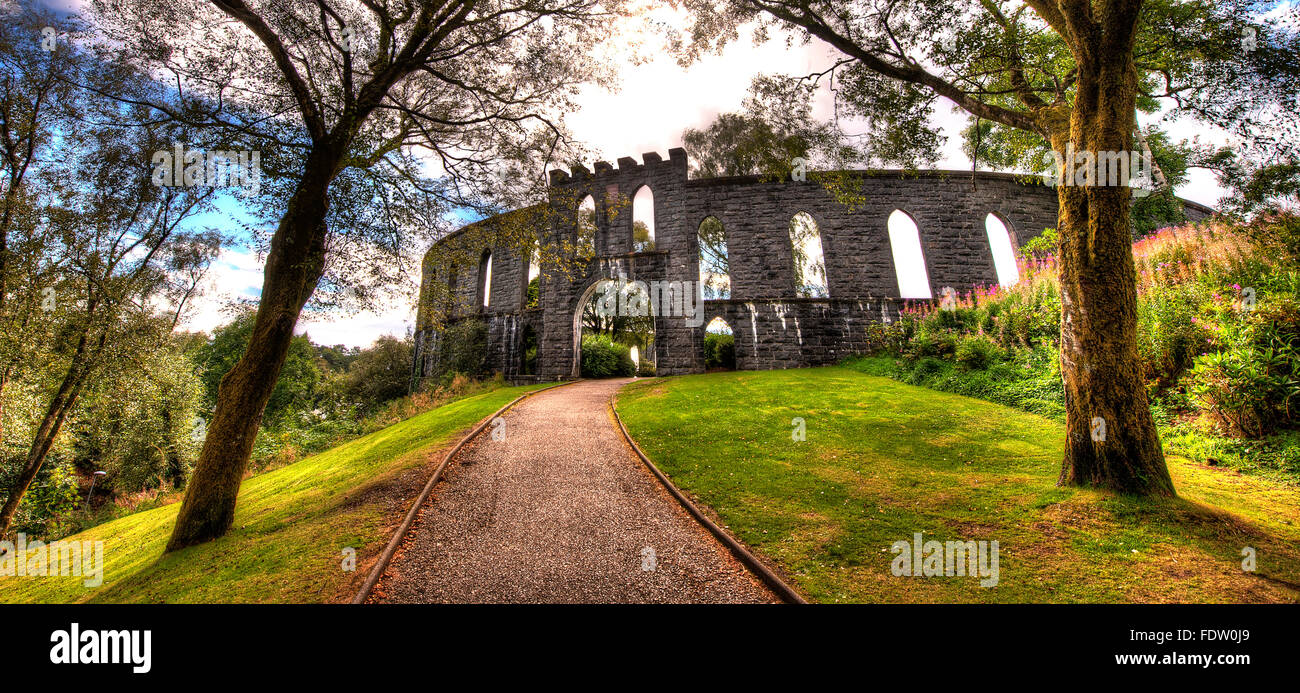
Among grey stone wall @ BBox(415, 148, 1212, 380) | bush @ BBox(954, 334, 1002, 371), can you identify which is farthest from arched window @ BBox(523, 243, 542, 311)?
bush @ BBox(954, 334, 1002, 371)

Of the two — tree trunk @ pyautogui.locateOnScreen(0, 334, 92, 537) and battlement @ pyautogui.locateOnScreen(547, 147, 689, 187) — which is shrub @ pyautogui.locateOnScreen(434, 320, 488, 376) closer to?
battlement @ pyautogui.locateOnScreen(547, 147, 689, 187)

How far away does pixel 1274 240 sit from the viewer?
714cm

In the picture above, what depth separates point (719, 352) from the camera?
70.6 ft

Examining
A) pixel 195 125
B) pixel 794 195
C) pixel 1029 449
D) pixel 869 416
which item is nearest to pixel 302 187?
pixel 195 125

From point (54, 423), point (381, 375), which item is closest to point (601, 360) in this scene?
point (381, 375)

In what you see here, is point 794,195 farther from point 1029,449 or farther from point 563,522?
point 563,522

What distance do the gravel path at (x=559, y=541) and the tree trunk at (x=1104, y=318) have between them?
13.9 feet

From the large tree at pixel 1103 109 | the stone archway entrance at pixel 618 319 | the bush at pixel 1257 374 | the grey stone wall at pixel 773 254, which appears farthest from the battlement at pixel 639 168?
the bush at pixel 1257 374

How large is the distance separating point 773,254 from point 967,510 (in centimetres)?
1559

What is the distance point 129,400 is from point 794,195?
23.3 meters

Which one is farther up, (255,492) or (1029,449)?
(1029,449)

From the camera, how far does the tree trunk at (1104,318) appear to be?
4.58 meters

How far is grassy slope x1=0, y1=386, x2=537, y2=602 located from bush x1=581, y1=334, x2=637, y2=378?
14279mm
